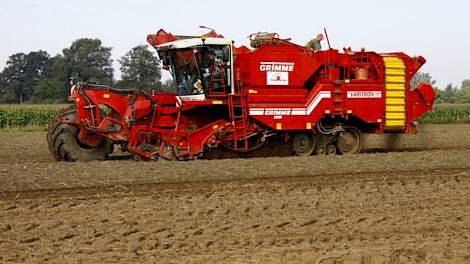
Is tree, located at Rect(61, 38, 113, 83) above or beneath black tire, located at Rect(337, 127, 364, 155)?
above

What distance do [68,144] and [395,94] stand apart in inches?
306

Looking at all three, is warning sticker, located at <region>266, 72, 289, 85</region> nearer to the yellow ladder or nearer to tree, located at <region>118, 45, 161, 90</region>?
the yellow ladder

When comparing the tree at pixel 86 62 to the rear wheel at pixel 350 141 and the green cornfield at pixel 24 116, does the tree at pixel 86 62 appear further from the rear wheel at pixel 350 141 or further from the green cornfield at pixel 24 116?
the rear wheel at pixel 350 141

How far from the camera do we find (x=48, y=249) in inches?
230

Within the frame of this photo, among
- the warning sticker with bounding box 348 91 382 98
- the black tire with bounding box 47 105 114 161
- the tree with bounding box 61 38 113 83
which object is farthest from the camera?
the tree with bounding box 61 38 113 83

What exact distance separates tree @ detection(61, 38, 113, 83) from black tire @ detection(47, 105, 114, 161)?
38.5m

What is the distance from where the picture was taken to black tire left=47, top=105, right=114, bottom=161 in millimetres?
13148

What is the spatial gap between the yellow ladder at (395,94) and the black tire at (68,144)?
6660 millimetres

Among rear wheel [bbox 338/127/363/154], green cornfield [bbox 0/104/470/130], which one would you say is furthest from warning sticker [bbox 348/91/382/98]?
green cornfield [bbox 0/104/470/130]

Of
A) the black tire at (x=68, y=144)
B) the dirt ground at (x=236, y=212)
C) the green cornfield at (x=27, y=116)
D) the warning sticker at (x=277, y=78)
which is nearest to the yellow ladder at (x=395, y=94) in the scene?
the warning sticker at (x=277, y=78)

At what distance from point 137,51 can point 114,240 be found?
37.4 meters

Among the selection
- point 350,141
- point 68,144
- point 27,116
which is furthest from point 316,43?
point 27,116

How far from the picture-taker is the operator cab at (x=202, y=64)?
13734mm

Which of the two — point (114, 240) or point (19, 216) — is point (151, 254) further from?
point (19, 216)
